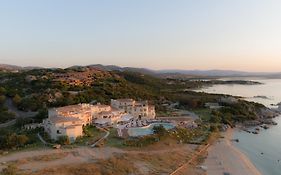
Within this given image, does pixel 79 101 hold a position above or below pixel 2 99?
below

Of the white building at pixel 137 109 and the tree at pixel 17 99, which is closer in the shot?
the white building at pixel 137 109

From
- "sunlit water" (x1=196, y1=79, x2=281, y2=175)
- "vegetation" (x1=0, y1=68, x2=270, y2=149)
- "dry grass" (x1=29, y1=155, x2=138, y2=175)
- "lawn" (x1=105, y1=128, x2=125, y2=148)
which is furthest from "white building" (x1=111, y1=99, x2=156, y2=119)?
"dry grass" (x1=29, y1=155, x2=138, y2=175)

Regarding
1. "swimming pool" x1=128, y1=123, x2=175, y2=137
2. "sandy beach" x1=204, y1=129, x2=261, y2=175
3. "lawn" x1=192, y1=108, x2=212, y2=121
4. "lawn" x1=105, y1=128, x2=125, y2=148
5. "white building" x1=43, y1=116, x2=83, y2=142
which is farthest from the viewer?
"lawn" x1=192, y1=108, x2=212, y2=121

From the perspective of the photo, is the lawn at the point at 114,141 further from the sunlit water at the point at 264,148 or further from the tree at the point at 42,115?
the sunlit water at the point at 264,148

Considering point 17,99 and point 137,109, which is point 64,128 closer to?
point 137,109

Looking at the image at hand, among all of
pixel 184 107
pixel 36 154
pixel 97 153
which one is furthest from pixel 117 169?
pixel 184 107

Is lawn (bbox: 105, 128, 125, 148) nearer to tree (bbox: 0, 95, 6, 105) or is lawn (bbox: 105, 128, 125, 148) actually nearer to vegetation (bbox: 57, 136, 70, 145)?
vegetation (bbox: 57, 136, 70, 145)

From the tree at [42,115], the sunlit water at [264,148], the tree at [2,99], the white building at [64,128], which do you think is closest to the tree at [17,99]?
the tree at [2,99]

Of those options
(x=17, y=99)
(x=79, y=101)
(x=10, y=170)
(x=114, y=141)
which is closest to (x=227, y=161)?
(x=114, y=141)

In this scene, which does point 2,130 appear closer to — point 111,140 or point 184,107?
point 111,140
